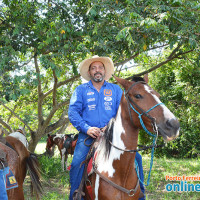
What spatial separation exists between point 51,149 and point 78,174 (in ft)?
30.8

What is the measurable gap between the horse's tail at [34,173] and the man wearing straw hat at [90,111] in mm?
1128

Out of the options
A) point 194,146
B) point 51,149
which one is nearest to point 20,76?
point 51,149

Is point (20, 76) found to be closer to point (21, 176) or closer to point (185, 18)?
point (21, 176)

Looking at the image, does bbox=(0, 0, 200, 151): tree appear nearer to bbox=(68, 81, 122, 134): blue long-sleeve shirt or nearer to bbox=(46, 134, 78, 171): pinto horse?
bbox=(68, 81, 122, 134): blue long-sleeve shirt

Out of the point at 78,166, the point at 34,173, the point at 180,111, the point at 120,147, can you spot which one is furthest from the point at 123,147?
the point at 180,111

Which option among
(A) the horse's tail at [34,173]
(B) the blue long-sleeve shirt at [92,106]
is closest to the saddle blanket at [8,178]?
(A) the horse's tail at [34,173]

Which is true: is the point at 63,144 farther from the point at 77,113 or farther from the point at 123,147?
the point at 123,147

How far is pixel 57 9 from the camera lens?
5.64 metres

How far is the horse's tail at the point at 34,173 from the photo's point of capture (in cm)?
386

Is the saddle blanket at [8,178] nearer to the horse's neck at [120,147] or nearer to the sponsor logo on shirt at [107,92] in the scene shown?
the horse's neck at [120,147]

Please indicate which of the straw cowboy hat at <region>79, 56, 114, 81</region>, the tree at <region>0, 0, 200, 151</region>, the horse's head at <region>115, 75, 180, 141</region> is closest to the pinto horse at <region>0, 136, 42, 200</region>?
the tree at <region>0, 0, 200, 151</region>

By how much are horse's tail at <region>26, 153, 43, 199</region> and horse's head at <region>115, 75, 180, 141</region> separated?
2146 mm

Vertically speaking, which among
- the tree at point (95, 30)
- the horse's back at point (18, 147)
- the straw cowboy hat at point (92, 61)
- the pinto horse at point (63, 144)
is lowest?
the pinto horse at point (63, 144)

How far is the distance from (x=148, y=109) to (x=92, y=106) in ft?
3.26
